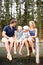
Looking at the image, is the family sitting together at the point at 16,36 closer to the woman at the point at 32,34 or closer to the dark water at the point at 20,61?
the woman at the point at 32,34

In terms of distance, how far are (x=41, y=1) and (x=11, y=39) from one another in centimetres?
348

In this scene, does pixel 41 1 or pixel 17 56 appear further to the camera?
pixel 41 1

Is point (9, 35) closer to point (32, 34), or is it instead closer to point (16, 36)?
point (16, 36)

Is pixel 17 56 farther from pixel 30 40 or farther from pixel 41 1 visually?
pixel 41 1

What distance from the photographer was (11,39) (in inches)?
301

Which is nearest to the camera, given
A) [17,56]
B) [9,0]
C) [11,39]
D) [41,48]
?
[11,39]

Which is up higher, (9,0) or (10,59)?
(9,0)

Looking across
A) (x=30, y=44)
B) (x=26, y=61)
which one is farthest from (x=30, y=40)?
(x=26, y=61)

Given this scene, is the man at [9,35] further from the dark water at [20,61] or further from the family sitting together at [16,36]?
the dark water at [20,61]

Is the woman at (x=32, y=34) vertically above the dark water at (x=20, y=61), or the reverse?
the woman at (x=32, y=34)

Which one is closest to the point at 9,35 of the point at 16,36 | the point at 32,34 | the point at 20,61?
the point at 16,36

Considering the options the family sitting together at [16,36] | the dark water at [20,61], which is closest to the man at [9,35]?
the family sitting together at [16,36]

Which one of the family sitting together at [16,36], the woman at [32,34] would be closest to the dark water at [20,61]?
the family sitting together at [16,36]

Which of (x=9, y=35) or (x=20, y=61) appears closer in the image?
(x=9, y=35)
